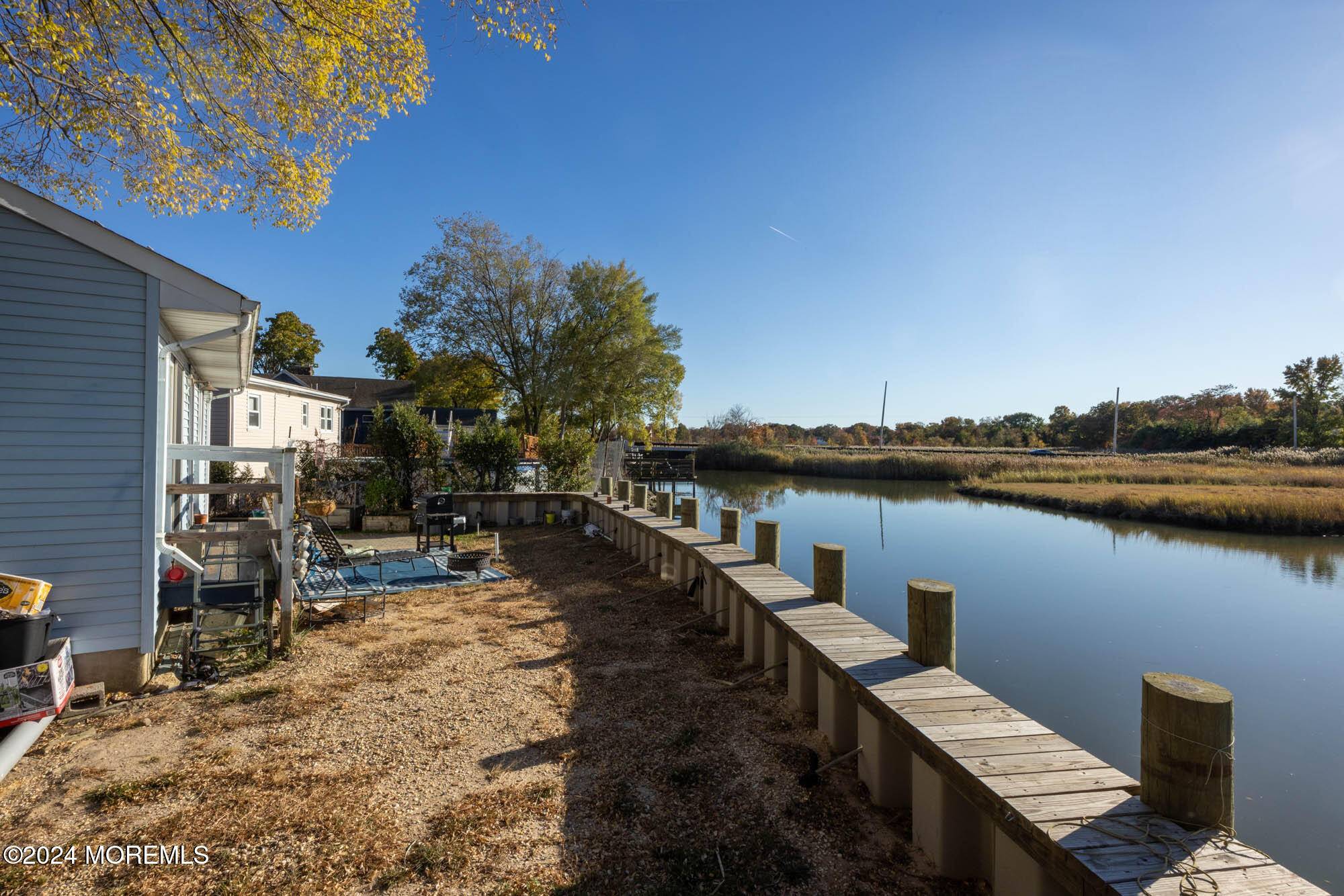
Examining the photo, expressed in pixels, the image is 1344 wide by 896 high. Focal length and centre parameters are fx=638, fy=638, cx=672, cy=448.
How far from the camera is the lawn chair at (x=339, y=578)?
274 inches

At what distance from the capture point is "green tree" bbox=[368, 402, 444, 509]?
12.7m

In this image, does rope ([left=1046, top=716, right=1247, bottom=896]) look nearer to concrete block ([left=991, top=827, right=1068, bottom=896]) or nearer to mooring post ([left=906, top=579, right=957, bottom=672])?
concrete block ([left=991, top=827, right=1068, bottom=896])

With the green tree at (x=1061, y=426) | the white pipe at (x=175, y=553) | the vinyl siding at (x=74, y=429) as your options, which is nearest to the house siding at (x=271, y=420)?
the white pipe at (x=175, y=553)

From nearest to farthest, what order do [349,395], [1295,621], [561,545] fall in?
[1295,621]
[561,545]
[349,395]

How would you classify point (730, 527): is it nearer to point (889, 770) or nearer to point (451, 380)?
point (889, 770)

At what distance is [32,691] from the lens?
12.6 ft

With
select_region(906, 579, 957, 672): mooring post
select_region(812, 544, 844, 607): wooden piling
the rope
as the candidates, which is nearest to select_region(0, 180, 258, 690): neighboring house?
select_region(812, 544, 844, 607): wooden piling

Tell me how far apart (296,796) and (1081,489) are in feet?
95.1

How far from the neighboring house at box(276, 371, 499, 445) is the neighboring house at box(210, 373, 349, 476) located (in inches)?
260

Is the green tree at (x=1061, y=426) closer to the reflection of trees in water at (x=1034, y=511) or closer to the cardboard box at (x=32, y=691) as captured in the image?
the reflection of trees in water at (x=1034, y=511)

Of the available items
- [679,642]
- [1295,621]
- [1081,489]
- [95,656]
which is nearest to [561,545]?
[679,642]

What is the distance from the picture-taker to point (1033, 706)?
622 cm

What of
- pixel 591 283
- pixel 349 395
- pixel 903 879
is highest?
pixel 591 283

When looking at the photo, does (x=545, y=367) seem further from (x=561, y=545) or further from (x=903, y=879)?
(x=903, y=879)
